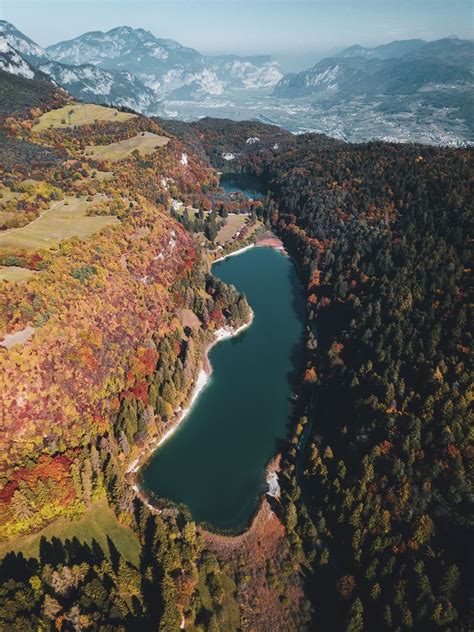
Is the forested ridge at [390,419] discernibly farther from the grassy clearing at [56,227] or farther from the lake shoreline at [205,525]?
the grassy clearing at [56,227]

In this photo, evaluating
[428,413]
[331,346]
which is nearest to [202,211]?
[331,346]

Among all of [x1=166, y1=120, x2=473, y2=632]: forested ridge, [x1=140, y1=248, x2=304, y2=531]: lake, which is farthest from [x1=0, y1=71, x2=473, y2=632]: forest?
[x1=140, y1=248, x2=304, y2=531]: lake

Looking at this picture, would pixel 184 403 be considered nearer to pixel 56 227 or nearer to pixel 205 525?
pixel 205 525

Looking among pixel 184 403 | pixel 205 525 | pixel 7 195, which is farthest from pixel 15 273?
pixel 205 525

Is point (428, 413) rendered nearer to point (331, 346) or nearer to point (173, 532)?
point (331, 346)

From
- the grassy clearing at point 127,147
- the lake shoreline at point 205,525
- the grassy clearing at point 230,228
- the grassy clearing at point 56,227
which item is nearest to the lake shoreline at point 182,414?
the lake shoreline at point 205,525
